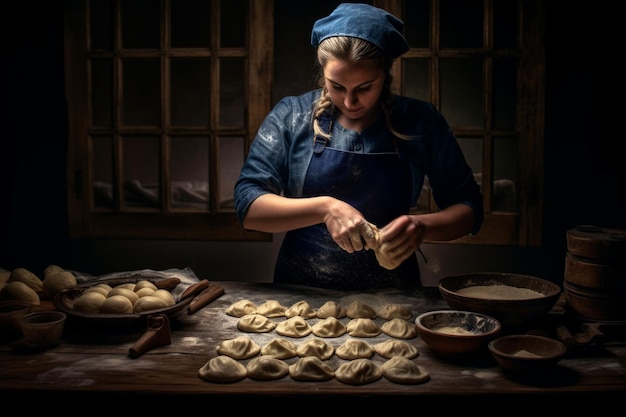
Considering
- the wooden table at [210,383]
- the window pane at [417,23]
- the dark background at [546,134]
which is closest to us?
the wooden table at [210,383]

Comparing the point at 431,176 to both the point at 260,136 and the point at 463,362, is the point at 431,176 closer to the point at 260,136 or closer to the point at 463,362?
the point at 260,136

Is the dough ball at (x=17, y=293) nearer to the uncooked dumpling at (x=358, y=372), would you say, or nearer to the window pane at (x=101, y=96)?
the uncooked dumpling at (x=358, y=372)

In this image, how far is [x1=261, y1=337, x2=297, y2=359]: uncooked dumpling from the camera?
1.91 metres

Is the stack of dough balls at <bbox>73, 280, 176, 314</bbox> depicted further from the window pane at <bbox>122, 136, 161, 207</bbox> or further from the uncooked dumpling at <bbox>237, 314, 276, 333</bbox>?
the window pane at <bbox>122, 136, 161, 207</bbox>

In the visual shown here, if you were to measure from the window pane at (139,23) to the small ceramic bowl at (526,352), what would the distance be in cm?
555

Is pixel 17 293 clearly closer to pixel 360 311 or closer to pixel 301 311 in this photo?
pixel 301 311

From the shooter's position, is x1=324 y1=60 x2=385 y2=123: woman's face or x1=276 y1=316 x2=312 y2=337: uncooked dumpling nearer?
x1=276 y1=316 x2=312 y2=337: uncooked dumpling

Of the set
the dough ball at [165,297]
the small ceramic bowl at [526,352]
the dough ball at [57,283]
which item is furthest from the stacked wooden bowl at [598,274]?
the dough ball at [57,283]

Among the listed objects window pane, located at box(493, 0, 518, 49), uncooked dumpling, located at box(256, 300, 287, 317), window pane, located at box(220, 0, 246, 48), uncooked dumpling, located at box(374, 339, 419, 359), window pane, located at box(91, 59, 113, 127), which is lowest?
uncooked dumpling, located at box(374, 339, 419, 359)

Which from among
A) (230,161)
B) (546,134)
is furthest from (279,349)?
(230,161)

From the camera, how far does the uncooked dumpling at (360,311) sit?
2324 mm

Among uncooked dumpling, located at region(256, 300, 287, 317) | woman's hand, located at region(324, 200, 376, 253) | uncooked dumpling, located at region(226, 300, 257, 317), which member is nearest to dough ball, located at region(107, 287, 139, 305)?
uncooked dumpling, located at region(226, 300, 257, 317)

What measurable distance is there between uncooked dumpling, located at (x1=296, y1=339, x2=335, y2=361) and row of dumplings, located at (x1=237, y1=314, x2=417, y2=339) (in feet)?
0.51

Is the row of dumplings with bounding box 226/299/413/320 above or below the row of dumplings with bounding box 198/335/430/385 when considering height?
above
